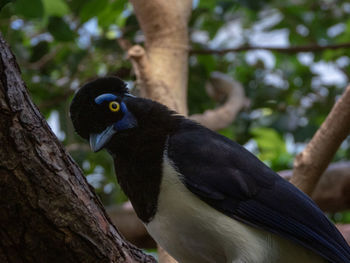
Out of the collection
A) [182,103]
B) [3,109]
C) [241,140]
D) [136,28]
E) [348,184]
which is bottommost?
[348,184]

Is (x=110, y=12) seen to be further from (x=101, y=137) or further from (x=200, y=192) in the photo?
(x=200, y=192)

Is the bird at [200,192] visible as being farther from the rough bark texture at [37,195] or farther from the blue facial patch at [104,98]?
the rough bark texture at [37,195]

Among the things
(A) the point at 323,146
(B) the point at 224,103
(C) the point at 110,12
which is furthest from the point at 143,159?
(B) the point at 224,103

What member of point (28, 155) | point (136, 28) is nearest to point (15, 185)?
point (28, 155)

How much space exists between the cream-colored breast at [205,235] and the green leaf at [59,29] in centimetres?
233

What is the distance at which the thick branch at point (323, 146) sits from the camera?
3.48 meters

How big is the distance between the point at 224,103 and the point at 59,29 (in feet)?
5.84

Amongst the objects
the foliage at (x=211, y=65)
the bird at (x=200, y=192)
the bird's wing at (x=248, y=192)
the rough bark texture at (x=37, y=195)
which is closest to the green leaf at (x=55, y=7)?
the foliage at (x=211, y=65)

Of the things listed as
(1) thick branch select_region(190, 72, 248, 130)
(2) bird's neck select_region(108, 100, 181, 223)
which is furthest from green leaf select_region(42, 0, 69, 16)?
(2) bird's neck select_region(108, 100, 181, 223)

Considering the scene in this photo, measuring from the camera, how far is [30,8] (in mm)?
3814

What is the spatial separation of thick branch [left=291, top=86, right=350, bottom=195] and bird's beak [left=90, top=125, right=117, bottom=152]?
4.72 feet

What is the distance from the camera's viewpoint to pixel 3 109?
1884mm

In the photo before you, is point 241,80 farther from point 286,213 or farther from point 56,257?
point 56,257

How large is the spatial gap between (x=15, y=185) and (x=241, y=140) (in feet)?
11.6
